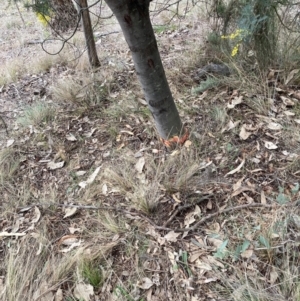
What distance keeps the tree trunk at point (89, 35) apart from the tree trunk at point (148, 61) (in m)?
1.82

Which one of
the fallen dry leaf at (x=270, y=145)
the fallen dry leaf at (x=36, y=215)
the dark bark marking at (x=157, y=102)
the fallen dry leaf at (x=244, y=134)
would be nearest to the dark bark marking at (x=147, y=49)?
the dark bark marking at (x=157, y=102)

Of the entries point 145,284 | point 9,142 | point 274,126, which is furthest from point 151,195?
point 9,142

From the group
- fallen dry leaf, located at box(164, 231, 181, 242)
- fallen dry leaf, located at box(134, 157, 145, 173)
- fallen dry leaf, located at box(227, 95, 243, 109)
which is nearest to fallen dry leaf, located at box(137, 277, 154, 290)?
fallen dry leaf, located at box(164, 231, 181, 242)

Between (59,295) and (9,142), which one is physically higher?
(9,142)

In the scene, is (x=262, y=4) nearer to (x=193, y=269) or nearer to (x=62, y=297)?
(x=193, y=269)

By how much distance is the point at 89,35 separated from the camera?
3.62 metres

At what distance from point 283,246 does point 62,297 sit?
3.88 ft

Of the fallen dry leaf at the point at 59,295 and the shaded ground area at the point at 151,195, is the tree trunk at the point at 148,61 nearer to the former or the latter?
the shaded ground area at the point at 151,195

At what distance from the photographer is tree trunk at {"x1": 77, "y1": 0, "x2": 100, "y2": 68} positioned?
3.53m

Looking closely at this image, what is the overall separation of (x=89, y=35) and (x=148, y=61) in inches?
77.8

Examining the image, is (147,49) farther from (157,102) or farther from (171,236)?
(171,236)

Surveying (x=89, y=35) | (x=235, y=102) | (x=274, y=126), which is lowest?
(x=274, y=126)

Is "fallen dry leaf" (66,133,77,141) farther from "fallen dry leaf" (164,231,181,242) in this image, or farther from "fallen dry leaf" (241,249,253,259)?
"fallen dry leaf" (241,249,253,259)

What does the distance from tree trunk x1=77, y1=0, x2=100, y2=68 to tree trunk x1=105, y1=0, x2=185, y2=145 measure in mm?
1822
